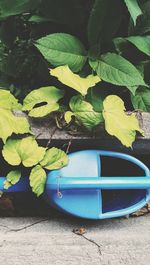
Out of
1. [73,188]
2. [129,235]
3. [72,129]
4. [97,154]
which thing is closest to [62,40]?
[72,129]

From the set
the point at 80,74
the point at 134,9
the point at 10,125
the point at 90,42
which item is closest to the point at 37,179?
the point at 10,125

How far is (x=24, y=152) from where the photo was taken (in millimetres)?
1761

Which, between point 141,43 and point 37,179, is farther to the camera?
point 141,43

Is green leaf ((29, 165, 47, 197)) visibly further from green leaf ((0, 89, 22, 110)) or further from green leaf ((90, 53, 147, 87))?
green leaf ((90, 53, 147, 87))

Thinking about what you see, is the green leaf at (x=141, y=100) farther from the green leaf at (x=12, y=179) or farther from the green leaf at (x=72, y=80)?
the green leaf at (x=12, y=179)

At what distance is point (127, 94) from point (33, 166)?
1.82ft

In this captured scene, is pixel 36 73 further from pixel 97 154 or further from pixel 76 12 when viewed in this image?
pixel 97 154

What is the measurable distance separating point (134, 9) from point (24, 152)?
73cm

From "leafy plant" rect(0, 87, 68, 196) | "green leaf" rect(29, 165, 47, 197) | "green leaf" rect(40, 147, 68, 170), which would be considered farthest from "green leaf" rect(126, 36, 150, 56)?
"green leaf" rect(29, 165, 47, 197)

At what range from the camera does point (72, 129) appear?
183 cm

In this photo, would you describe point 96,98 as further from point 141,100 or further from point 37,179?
point 37,179

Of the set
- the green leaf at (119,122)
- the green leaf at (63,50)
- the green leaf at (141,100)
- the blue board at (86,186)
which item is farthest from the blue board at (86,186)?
the green leaf at (63,50)

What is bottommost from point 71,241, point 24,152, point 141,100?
point 71,241

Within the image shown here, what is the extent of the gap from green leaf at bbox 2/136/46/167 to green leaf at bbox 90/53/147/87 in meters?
0.41
